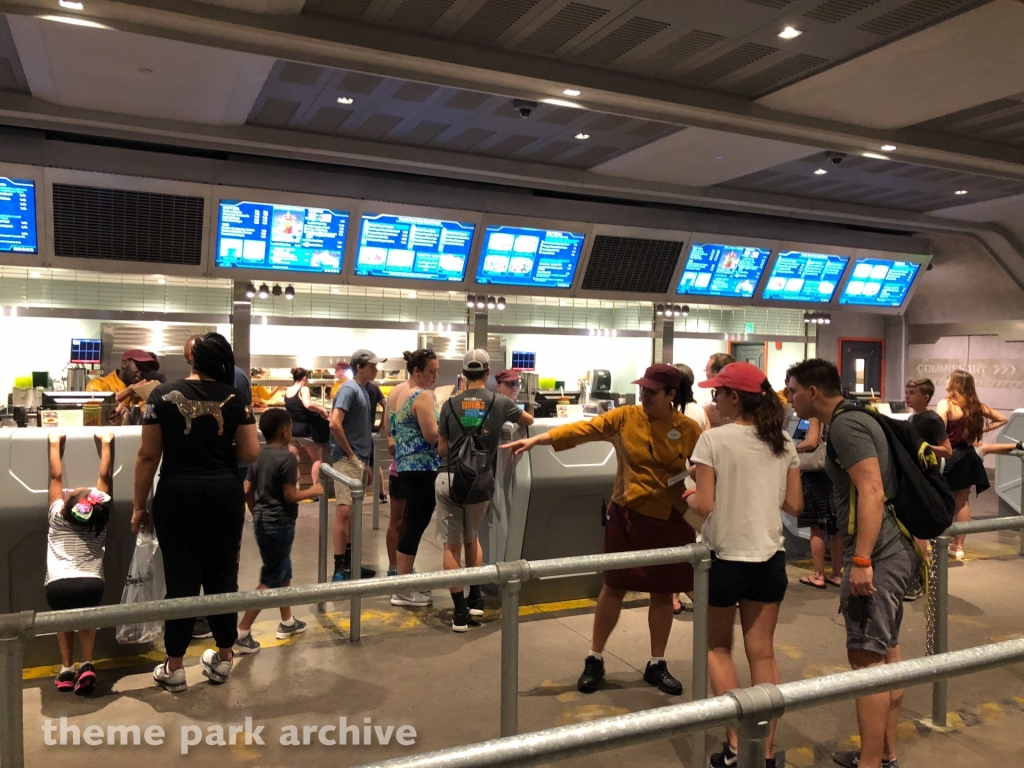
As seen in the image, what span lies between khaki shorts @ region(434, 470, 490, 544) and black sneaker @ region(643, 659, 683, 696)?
53.2 inches

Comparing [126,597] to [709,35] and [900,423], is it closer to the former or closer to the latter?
[900,423]

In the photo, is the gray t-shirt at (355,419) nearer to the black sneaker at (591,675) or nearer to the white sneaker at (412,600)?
the white sneaker at (412,600)

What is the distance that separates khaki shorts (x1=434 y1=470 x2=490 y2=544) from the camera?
4.67 meters

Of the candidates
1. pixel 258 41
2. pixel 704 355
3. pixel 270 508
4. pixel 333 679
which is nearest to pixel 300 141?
pixel 258 41

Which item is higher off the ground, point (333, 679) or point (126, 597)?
point (126, 597)

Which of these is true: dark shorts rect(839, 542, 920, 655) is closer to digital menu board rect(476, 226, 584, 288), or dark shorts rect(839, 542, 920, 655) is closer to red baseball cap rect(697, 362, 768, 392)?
red baseball cap rect(697, 362, 768, 392)

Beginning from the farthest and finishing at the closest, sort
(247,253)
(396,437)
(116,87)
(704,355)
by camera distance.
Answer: (704,355) < (247,253) < (116,87) < (396,437)

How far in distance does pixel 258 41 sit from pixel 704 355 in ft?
34.8

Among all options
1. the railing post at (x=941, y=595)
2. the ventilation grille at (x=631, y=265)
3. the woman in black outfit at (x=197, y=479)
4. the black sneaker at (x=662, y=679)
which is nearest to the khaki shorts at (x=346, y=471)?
the woman in black outfit at (x=197, y=479)

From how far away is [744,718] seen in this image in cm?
149

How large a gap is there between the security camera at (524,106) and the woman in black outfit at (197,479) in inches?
149

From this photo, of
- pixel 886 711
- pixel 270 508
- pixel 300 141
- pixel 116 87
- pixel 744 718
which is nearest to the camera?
pixel 744 718

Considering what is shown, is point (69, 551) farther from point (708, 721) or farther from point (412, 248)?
point (412, 248)

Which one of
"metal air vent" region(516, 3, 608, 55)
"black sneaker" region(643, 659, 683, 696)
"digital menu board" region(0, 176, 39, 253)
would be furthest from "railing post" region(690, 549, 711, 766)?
"digital menu board" region(0, 176, 39, 253)
